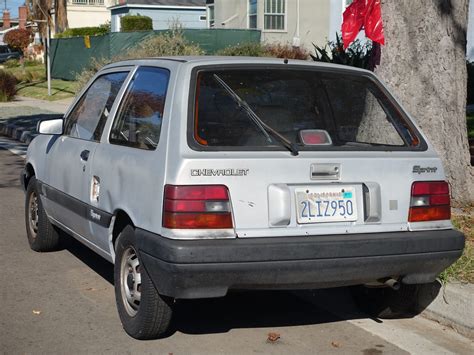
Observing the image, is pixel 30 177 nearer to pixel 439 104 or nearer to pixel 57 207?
pixel 57 207

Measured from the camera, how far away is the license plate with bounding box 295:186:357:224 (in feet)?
15.4

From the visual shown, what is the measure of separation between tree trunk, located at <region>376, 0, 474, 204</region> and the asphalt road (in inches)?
97.3

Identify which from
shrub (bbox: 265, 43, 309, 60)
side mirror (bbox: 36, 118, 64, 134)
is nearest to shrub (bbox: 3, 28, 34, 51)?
shrub (bbox: 265, 43, 309, 60)

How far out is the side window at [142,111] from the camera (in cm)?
503

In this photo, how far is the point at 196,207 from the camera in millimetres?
4516

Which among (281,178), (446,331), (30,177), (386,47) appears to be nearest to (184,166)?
(281,178)

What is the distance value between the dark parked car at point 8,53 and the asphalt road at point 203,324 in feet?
203

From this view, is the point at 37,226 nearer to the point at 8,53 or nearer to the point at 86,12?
the point at 86,12

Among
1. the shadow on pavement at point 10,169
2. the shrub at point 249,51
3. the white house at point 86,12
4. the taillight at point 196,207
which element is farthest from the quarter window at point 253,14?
the white house at point 86,12

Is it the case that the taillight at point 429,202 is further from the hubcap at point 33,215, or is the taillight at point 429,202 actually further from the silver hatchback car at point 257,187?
the hubcap at point 33,215

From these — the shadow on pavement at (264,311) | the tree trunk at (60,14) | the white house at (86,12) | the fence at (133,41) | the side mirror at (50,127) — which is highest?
the white house at (86,12)

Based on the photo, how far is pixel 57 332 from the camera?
5.32 m

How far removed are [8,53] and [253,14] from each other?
149 ft

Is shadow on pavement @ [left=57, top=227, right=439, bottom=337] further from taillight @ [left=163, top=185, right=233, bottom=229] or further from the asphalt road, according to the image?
taillight @ [left=163, top=185, right=233, bottom=229]
